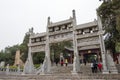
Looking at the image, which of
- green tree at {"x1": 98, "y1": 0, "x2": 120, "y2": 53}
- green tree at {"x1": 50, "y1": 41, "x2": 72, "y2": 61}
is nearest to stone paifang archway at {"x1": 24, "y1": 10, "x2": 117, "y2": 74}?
green tree at {"x1": 98, "y1": 0, "x2": 120, "y2": 53}

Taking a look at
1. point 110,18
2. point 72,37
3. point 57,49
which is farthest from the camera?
point 57,49

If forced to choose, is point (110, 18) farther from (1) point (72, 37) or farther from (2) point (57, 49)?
(2) point (57, 49)

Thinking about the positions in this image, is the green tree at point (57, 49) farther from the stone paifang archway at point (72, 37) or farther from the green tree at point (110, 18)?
the green tree at point (110, 18)

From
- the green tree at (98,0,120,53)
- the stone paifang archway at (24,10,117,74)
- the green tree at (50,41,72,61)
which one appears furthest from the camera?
the green tree at (50,41,72,61)

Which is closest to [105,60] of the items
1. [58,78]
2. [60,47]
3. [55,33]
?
[58,78]

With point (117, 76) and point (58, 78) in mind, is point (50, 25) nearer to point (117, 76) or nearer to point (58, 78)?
point (58, 78)

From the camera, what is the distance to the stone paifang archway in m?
12.5

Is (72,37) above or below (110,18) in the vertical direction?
below

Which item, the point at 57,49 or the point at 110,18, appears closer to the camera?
the point at 110,18

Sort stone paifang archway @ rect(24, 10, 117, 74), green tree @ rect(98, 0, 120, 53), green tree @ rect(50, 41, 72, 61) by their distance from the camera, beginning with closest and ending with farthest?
green tree @ rect(98, 0, 120, 53)
stone paifang archway @ rect(24, 10, 117, 74)
green tree @ rect(50, 41, 72, 61)

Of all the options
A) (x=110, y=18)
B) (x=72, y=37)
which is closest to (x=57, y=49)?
(x=72, y=37)

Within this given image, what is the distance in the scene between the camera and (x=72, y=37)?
13.7 metres

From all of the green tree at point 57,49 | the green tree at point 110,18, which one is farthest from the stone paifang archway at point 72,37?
the green tree at point 57,49

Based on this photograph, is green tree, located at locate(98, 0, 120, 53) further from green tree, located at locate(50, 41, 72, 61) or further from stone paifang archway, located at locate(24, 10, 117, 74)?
green tree, located at locate(50, 41, 72, 61)
